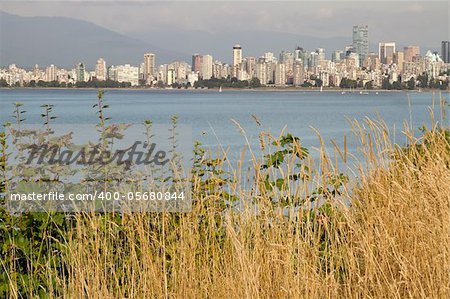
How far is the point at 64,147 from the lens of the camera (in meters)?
5.09

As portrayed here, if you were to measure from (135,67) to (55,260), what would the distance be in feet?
160

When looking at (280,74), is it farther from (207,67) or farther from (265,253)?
(265,253)

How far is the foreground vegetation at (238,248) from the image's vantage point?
4051 millimetres

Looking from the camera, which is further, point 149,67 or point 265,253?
point 149,67

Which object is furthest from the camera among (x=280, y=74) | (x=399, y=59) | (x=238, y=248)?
(x=280, y=74)

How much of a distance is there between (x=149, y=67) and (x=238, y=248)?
51.9 m

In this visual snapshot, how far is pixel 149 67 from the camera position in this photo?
2164 inches

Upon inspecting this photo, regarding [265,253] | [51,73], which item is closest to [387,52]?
[51,73]

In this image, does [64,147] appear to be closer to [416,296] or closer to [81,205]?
[81,205]

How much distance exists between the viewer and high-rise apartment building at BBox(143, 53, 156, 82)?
53331mm

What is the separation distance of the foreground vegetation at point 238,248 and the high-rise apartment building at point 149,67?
48.8 meters

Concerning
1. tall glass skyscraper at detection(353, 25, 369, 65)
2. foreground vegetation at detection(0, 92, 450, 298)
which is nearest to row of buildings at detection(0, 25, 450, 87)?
tall glass skyscraper at detection(353, 25, 369, 65)

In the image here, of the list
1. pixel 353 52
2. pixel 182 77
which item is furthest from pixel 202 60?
pixel 353 52

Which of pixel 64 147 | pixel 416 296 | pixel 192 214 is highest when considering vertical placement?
pixel 64 147
